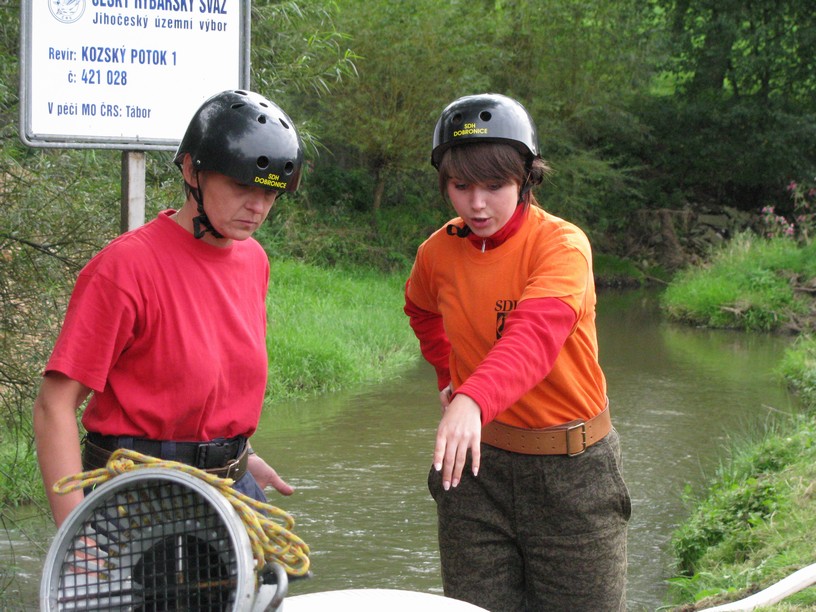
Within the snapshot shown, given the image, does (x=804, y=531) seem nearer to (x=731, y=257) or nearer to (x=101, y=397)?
(x=101, y=397)

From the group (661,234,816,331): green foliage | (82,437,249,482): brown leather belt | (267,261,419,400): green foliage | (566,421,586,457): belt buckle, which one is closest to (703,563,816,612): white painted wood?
(566,421,586,457): belt buckle

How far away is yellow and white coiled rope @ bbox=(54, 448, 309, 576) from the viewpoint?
5.77ft

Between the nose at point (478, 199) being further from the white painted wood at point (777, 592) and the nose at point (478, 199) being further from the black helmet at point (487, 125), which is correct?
the white painted wood at point (777, 592)

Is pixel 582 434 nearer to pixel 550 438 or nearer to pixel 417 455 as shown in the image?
pixel 550 438

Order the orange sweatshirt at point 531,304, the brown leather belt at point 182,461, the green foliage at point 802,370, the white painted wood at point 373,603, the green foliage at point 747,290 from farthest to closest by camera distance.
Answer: the green foliage at point 747,290, the green foliage at point 802,370, the orange sweatshirt at point 531,304, the brown leather belt at point 182,461, the white painted wood at point 373,603

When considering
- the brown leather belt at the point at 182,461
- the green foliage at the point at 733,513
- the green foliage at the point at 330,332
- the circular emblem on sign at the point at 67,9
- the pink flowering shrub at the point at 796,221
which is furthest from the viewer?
the pink flowering shrub at the point at 796,221

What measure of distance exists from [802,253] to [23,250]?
580 inches

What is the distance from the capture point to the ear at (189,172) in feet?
8.38

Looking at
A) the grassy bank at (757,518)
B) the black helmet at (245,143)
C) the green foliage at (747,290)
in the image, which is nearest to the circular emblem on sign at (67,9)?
the black helmet at (245,143)

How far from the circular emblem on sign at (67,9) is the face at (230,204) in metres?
1.22

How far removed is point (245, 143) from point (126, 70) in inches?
48.9

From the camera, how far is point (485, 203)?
9.69 feet

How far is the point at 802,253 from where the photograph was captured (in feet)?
55.7

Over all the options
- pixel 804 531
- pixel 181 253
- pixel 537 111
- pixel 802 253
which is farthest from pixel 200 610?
pixel 537 111
